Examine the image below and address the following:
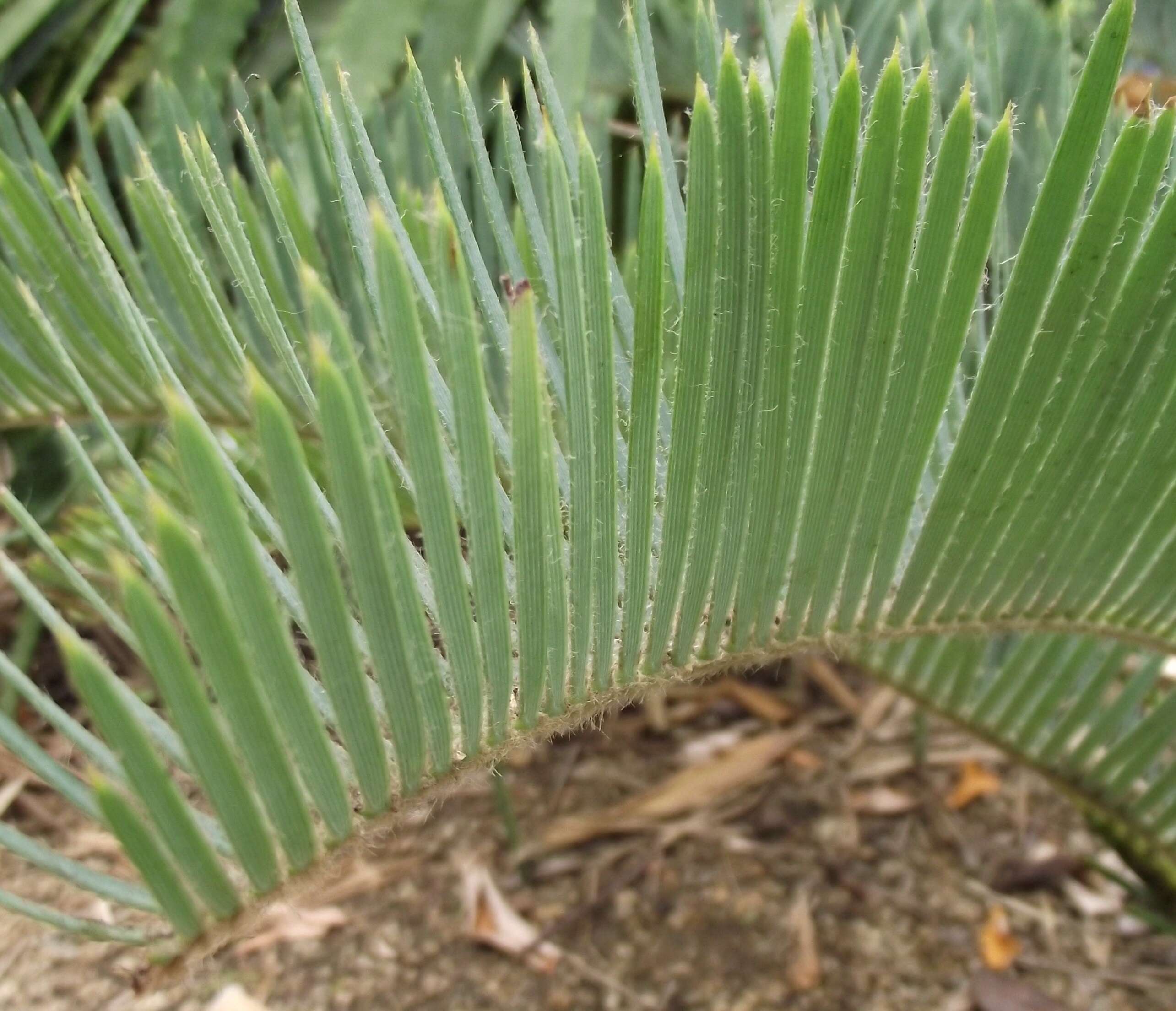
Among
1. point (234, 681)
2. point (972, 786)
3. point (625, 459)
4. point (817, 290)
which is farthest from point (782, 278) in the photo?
point (972, 786)

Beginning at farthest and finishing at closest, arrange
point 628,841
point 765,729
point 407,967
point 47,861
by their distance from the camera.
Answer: point 765,729 < point 628,841 < point 407,967 < point 47,861

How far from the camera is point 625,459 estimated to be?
0.51 m

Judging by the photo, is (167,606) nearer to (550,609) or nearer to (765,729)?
(550,609)

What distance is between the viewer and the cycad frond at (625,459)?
308mm

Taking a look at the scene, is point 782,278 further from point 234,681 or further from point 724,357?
point 234,681

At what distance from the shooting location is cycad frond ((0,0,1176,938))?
1.01 feet

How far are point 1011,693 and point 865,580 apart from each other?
0.35 meters

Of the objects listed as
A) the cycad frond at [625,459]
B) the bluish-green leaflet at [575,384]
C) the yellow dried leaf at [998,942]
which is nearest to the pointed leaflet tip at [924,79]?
the cycad frond at [625,459]

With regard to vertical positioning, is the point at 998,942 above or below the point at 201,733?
below

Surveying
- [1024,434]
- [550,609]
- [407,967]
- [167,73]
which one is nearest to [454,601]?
[550,609]

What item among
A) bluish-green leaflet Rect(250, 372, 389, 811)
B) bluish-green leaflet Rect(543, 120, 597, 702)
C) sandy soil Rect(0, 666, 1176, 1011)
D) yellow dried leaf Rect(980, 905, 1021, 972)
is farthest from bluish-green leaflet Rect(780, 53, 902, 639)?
yellow dried leaf Rect(980, 905, 1021, 972)

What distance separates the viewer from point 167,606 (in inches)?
23.7

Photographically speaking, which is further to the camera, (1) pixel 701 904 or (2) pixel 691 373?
(1) pixel 701 904

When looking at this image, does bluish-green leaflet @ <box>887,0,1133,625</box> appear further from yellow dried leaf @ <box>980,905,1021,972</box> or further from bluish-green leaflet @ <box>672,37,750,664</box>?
yellow dried leaf @ <box>980,905,1021,972</box>
